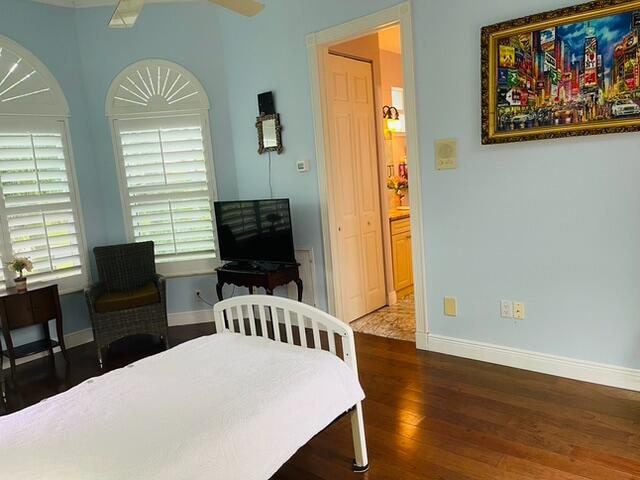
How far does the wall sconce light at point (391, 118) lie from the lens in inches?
219

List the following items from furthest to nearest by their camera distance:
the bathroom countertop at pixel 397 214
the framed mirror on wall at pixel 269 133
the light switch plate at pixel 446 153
Answer: the bathroom countertop at pixel 397 214 < the framed mirror on wall at pixel 269 133 < the light switch plate at pixel 446 153

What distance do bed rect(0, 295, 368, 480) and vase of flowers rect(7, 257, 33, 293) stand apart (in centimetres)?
214

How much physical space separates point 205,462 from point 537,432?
1.82 metres

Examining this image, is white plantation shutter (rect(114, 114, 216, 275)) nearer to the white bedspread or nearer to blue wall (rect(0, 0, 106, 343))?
blue wall (rect(0, 0, 106, 343))

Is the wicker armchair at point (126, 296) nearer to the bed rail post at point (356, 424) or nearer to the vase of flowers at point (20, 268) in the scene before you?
the vase of flowers at point (20, 268)

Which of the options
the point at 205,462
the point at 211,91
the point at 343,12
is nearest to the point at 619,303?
the point at 205,462

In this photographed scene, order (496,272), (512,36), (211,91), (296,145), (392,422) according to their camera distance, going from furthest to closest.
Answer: (211,91)
(296,145)
(496,272)
(512,36)
(392,422)

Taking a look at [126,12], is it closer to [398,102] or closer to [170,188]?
[170,188]

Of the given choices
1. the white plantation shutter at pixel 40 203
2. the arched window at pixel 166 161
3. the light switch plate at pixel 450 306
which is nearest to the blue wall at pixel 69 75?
the white plantation shutter at pixel 40 203

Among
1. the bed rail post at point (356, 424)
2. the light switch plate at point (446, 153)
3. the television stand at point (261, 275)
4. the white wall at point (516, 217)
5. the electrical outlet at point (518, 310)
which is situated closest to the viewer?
the bed rail post at point (356, 424)

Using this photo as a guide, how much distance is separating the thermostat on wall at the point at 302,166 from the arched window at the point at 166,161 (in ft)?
3.40

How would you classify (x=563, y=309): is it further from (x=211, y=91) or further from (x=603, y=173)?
(x=211, y=91)

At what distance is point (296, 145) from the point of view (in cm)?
417

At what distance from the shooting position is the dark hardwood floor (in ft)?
7.22
